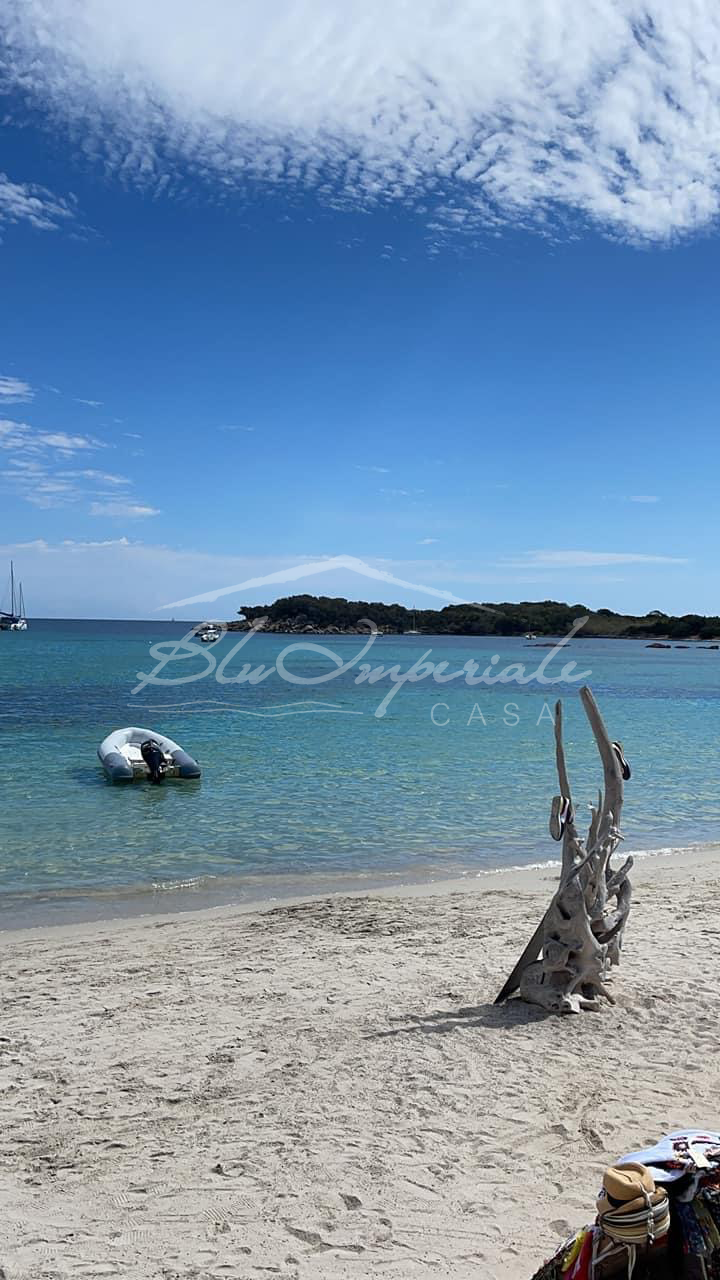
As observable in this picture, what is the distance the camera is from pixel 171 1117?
489cm

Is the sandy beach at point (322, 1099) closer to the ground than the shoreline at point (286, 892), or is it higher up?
higher up

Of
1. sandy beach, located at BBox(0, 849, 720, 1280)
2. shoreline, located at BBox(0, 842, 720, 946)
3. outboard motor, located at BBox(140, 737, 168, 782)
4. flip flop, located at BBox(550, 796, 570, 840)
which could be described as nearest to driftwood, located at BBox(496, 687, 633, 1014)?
flip flop, located at BBox(550, 796, 570, 840)

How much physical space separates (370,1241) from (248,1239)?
502 mm

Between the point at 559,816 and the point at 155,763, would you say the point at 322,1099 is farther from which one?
the point at 155,763

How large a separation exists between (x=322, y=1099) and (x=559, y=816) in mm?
2569

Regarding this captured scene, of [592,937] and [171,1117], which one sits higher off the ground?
[592,937]

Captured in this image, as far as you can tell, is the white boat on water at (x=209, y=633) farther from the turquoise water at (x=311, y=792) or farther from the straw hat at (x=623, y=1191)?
the straw hat at (x=623, y=1191)

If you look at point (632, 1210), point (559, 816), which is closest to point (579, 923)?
point (559, 816)

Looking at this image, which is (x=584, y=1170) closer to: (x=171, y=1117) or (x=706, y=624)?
(x=171, y=1117)

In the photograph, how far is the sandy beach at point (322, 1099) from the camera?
12.5 ft

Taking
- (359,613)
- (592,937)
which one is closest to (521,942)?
(592,937)

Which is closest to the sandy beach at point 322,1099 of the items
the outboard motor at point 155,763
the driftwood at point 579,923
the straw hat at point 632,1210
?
the driftwood at point 579,923

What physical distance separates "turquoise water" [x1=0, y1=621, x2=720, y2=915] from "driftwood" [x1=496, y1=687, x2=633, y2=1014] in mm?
5638

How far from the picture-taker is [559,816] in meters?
6.59
